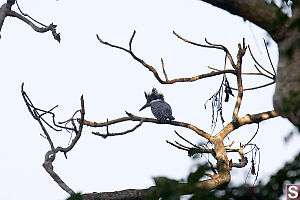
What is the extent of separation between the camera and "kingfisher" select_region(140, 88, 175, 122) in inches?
299

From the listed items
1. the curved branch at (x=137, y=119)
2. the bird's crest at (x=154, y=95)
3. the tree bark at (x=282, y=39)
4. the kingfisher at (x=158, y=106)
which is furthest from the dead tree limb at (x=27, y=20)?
the bird's crest at (x=154, y=95)

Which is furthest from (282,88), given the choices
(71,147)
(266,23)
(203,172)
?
(71,147)

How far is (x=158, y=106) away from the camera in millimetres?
7816

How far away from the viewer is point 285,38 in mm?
2076

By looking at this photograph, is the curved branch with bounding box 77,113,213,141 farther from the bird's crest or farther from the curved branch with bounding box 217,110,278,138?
the bird's crest

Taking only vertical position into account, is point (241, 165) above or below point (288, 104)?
below

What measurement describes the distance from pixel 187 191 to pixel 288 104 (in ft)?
2.07

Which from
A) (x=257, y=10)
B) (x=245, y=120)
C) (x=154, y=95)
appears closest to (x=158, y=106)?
(x=154, y=95)

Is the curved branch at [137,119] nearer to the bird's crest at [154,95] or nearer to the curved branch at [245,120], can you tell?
the curved branch at [245,120]

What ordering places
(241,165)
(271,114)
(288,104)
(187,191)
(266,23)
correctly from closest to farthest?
(187,191), (288,104), (266,23), (271,114), (241,165)

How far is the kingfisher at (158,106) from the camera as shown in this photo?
7607 millimetres

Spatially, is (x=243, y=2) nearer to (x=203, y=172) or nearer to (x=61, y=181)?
(x=203, y=172)

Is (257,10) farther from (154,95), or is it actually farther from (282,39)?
(154,95)

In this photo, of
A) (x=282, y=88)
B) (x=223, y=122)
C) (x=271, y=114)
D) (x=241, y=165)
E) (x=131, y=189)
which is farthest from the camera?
(x=223, y=122)
